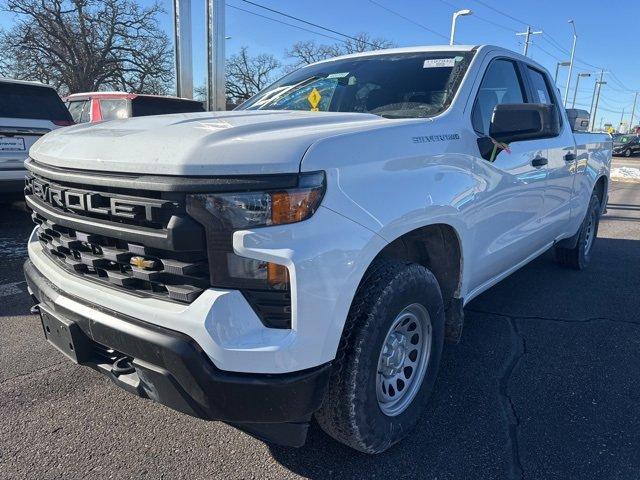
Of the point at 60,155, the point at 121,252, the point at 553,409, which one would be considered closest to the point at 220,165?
the point at 121,252

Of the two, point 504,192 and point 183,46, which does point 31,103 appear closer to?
point 504,192

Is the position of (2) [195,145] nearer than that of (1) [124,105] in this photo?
Yes

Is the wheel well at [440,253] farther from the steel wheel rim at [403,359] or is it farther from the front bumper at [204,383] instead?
the front bumper at [204,383]

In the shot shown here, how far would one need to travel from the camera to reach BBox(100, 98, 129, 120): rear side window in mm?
9399

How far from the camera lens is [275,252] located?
166 cm

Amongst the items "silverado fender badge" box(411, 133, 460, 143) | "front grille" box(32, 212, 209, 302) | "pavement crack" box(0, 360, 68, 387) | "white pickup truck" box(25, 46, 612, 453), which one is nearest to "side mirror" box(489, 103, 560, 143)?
"white pickup truck" box(25, 46, 612, 453)

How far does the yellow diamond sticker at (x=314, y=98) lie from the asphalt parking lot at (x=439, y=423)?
189 cm

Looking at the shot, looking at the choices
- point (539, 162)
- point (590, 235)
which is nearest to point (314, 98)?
point (539, 162)

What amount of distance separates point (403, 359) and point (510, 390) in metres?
0.92

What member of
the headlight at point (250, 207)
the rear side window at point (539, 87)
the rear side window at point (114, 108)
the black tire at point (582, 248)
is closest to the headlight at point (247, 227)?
the headlight at point (250, 207)

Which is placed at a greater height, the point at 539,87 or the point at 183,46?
the point at 183,46

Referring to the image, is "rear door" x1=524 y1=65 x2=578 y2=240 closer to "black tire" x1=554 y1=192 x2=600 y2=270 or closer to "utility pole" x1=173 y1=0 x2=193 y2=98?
"black tire" x1=554 y1=192 x2=600 y2=270

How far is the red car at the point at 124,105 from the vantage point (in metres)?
9.13

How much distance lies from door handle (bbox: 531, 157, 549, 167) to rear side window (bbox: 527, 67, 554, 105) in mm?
605
